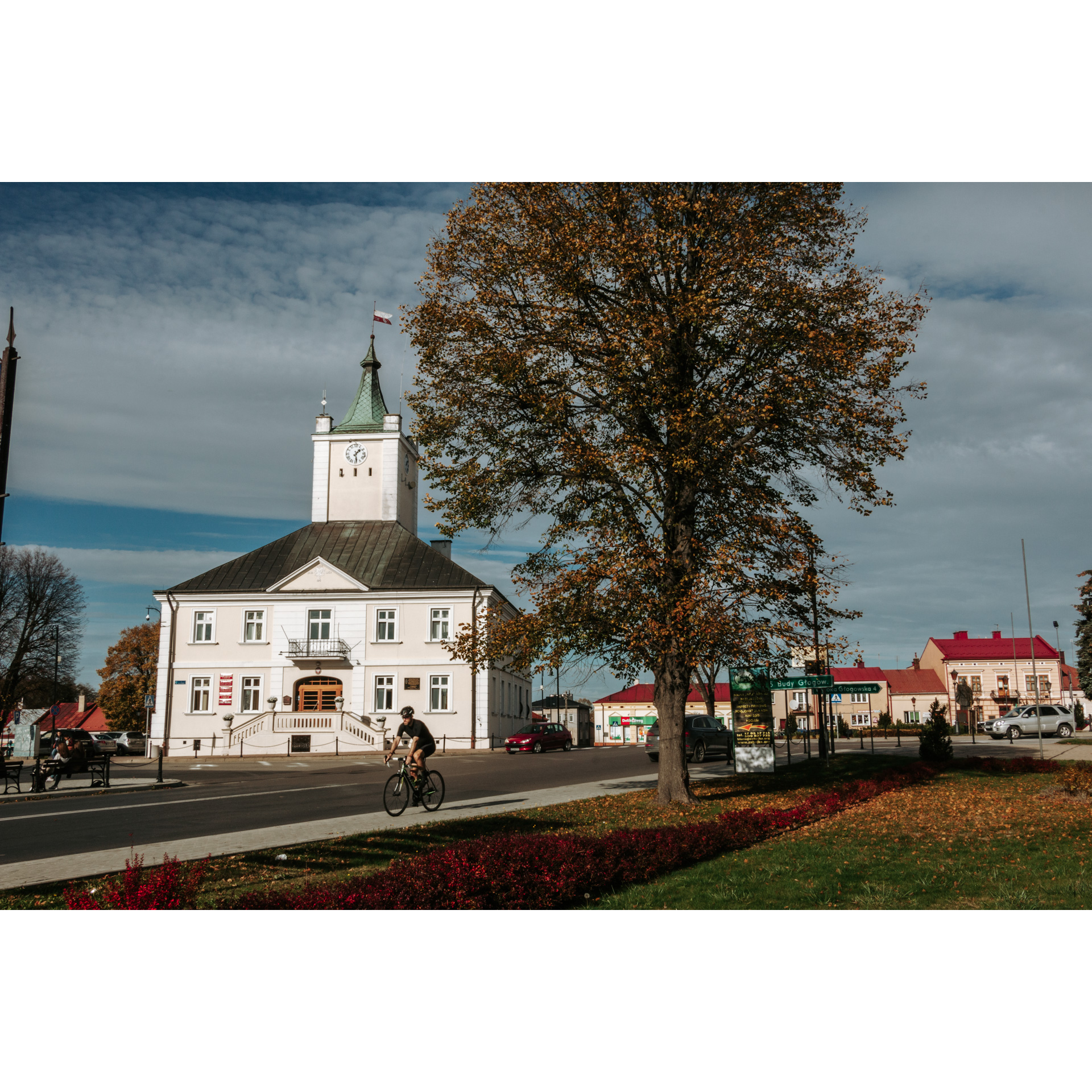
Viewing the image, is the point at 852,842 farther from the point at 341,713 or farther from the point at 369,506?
the point at 369,506

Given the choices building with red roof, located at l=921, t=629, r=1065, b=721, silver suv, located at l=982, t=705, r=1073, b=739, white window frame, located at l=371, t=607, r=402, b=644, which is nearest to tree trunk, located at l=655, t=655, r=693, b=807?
white window frame, located at l=371, t=607, r=402, b=644

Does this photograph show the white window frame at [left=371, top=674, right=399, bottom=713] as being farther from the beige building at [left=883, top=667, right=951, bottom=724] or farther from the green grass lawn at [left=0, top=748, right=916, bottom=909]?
the beige building at [left=883, top=667, right=951, bottom=724]

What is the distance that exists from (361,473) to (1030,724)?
138 feet

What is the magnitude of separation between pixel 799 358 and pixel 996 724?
139 ft

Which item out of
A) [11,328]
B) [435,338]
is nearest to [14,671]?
[435,338]

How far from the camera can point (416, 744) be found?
55.1ft

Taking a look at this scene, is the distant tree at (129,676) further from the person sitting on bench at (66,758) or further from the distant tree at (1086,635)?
the distant tree at (1086,635)

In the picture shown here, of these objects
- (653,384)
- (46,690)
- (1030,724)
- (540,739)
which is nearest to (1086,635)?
(1030,724)

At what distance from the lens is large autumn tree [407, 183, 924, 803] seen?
A: 15367 mm

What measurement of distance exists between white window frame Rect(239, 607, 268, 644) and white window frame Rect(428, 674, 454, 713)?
9.70 m

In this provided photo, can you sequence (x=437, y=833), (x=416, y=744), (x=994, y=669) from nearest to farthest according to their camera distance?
(x=437, y=833), (x=416, y=744), (x=994, y=669)

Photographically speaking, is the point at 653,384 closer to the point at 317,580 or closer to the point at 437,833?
the point at 437,833

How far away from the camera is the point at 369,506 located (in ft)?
194

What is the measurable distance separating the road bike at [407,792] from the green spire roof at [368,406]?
45256 mm
